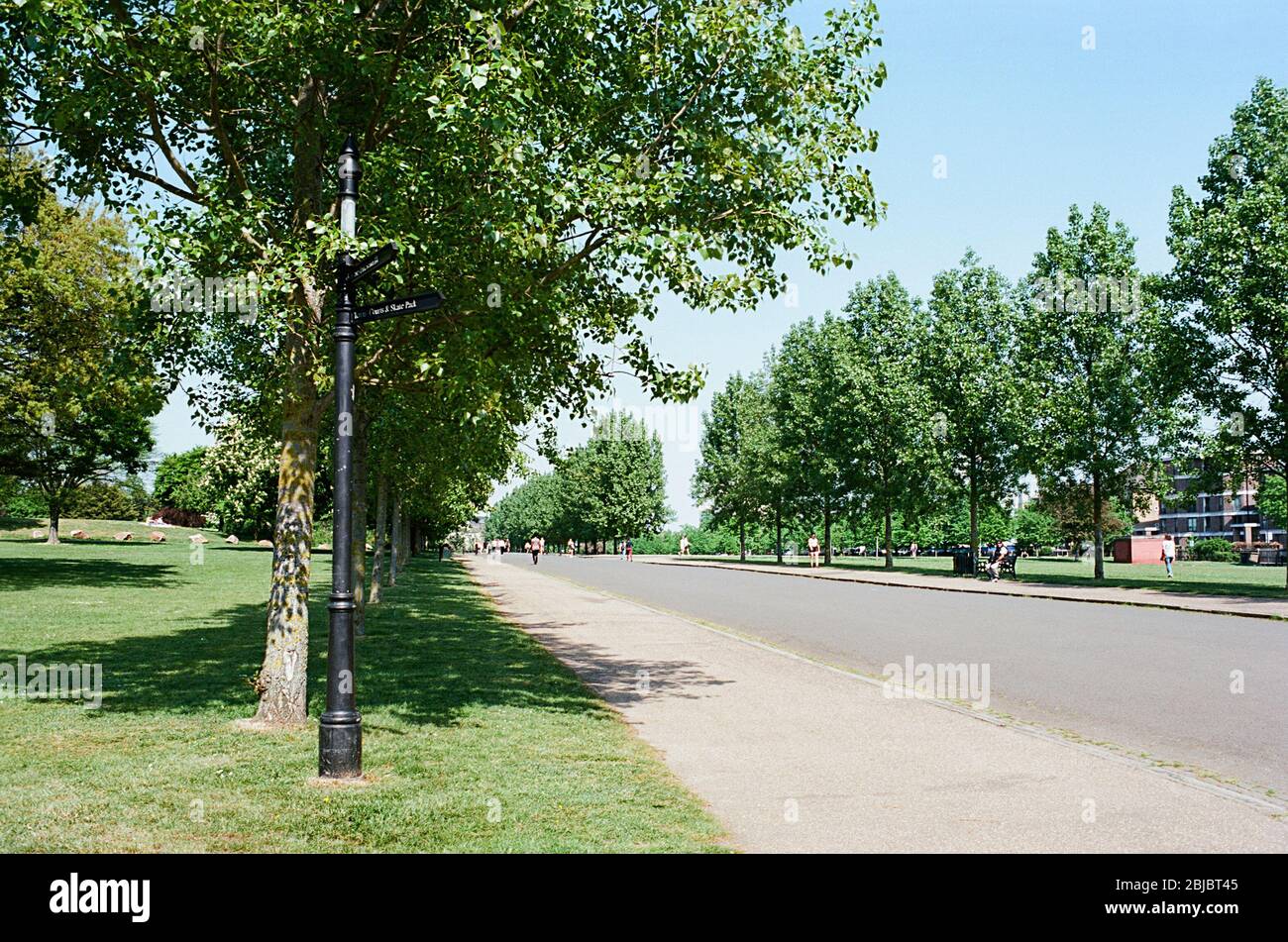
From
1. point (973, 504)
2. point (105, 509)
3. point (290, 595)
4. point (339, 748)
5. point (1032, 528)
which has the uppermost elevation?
point (973, 504)

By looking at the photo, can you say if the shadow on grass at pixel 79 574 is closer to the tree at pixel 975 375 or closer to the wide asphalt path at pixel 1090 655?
the wide asphalt path at pixel 1090 655

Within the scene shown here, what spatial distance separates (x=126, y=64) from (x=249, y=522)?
81750 millimetres

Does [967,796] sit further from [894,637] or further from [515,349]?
[894,637]

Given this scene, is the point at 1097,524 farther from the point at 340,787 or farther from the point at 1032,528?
the point at 1032,528

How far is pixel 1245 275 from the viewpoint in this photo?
29.6 metres

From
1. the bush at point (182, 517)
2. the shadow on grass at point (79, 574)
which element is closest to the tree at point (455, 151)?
the shadow on grass at point (79, 574)

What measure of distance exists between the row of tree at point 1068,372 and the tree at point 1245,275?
0.05 metres

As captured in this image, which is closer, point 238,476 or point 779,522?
Answer: point 238,476

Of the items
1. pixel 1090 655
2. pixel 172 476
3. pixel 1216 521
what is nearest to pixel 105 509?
pixel 172 476

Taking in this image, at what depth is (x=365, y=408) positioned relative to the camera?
15.0m

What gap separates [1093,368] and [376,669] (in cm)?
3215

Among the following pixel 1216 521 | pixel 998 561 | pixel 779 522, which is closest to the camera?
pixel 998 561
